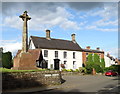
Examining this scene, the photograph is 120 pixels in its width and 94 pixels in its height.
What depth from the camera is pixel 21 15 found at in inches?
716

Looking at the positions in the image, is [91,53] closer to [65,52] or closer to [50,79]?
[65,52]

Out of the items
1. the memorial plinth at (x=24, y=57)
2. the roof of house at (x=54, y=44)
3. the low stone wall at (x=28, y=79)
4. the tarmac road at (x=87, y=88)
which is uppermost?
the roof of house at (x=54, y=44)

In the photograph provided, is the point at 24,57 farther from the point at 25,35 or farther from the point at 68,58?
the point at 68,58

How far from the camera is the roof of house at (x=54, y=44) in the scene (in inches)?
1574

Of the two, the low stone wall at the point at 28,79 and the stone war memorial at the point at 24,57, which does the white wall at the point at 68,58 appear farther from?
the low stone wall at the point at 28,79

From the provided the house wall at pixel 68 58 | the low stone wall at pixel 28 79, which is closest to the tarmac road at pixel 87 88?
the low stone wall at pixel 28 79

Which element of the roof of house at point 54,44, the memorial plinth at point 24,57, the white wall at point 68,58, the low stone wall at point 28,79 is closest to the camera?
the low stone wall at point 28,79

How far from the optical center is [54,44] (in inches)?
1689

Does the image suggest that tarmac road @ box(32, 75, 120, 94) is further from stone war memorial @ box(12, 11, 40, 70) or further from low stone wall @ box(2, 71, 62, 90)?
stone war memorial @ box(12, 11, 40, 70)

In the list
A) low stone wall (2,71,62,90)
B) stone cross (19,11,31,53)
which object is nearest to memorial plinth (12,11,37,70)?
stone cross (19,11,31,53)

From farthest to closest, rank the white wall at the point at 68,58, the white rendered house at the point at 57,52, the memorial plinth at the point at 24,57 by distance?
the white wall at the point at 68,58 < the white rendered house at the point at 57,52 < the memorial plinth at the point at 24,57

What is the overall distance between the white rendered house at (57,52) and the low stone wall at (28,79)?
2069 cm

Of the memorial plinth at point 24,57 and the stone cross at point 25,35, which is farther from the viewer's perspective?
the stone cross at point 25,35

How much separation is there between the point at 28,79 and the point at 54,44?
28.6m
